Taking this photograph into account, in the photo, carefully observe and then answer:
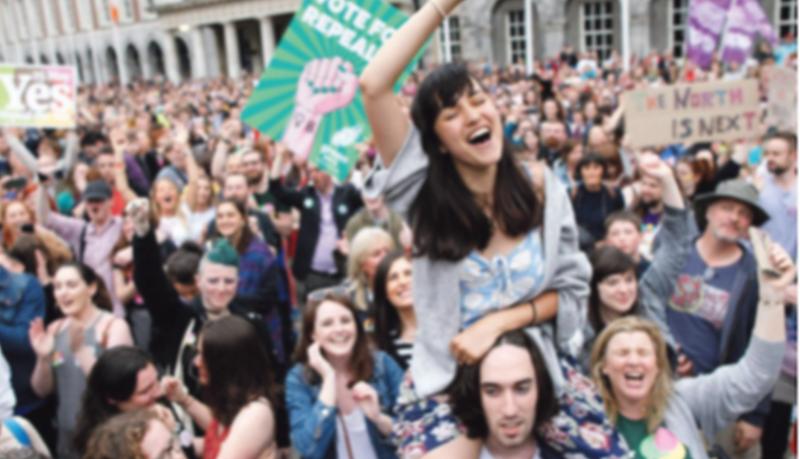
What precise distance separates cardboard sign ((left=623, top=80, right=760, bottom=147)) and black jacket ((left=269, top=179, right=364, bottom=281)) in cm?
254

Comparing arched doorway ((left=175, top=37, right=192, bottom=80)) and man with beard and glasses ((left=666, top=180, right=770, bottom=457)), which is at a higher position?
arched doorway ((left=175, top=37, right=192, bottom=80))

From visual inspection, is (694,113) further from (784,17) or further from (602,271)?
(784,17)

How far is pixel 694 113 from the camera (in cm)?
396

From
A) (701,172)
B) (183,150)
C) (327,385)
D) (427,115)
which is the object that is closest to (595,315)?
(327,385)

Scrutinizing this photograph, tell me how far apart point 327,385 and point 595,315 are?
1.28 m

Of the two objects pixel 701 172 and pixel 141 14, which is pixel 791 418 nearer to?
pixel 701 172

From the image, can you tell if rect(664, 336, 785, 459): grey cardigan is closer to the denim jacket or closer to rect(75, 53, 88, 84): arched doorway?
the denim jacket

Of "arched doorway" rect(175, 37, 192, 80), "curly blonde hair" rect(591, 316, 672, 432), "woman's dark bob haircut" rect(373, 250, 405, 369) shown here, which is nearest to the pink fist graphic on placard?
"woman's dark bob haircut" rect(373, 250, 405, 369)

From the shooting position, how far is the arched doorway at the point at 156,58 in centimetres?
4944

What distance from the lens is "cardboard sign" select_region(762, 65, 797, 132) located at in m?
5.44

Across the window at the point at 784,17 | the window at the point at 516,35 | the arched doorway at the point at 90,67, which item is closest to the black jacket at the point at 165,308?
the window at the point at 784,17

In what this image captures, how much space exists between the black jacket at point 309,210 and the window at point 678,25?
23.6 meters

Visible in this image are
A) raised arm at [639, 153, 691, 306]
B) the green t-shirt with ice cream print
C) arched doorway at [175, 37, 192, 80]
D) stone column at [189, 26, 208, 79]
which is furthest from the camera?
arched doorway at [175, 37, 192, 80]

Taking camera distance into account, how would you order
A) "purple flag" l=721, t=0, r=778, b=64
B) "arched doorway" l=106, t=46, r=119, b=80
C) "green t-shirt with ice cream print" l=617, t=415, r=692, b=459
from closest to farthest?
"green t-shirt with ice cream print" l=617, t=415, r=692, b=459, "purple flag" l=721, t=0, r=778, b=64, "arched doorway" l=106, t=46, r=119, b=80
